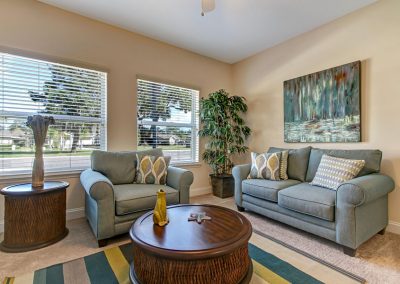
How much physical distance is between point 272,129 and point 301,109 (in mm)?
622

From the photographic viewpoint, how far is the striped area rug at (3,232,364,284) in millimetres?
1543

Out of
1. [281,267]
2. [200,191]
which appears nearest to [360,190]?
[281,267]

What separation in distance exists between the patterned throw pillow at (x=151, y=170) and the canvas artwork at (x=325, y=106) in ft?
6.73

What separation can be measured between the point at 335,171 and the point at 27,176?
11.4 feet

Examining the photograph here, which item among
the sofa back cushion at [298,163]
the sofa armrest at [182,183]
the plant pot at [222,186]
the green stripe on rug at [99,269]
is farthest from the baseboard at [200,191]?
the green stripe on rug at [99,269]

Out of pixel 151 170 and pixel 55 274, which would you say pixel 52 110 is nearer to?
pixel 151 170

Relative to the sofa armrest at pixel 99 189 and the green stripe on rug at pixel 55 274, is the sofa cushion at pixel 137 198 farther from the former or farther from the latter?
the green stripe on rug at pixel 55 274

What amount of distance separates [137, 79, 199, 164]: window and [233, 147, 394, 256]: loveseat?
122 cm

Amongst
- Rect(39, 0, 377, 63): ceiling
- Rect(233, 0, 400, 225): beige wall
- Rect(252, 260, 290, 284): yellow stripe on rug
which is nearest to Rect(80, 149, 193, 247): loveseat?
Rect(252, 260, 290, 284): yellow stripe on rug

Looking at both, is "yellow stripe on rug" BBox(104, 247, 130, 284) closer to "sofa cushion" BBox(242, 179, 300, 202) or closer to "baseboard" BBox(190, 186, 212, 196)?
"sofa cushion" BBox(242, 179, 300, 202)

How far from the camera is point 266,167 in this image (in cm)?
284

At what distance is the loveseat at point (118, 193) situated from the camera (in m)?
1.97

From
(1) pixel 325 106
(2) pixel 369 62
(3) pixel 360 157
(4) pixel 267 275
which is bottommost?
(4) pixel 267 275

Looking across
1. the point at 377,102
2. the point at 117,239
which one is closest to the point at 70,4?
the point at 117,239
